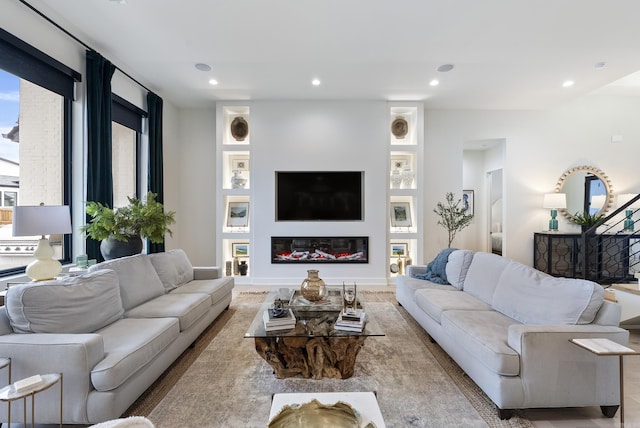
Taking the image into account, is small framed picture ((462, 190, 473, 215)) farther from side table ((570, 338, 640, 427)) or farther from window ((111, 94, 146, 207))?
window ((111, 94, 146, 207))

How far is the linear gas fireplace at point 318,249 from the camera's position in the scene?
5.23 metres

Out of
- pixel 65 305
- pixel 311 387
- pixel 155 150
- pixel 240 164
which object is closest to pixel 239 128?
pixel 240 164

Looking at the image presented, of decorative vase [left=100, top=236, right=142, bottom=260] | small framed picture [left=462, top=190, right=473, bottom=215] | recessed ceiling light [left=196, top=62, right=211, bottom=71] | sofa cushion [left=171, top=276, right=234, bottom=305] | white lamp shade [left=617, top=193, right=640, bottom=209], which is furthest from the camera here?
small framed picture [left=462, top=190, right=473, bottom=215]

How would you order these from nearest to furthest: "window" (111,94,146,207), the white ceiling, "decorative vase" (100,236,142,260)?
the white ceiling, "decorative vase" (100,236,142,260), "window" (111,94,146,207)

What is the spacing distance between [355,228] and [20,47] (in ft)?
14.7

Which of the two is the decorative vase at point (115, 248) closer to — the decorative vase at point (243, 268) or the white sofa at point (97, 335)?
the white sofa at point (97, 335)

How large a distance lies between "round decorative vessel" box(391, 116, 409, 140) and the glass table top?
3.45 m

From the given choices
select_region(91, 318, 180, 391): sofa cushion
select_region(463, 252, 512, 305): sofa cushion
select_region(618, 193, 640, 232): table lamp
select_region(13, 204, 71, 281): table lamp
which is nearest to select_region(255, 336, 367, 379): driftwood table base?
select_region(91, 318, 180, 391): sofa cushion

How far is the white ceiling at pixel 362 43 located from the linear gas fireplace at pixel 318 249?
2.44 meters

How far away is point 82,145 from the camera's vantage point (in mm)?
3400

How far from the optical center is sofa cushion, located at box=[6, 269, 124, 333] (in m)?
1.86

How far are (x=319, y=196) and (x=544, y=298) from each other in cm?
361

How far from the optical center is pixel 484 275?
300 cm

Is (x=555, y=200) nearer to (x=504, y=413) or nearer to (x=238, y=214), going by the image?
(x=504, y=413)
